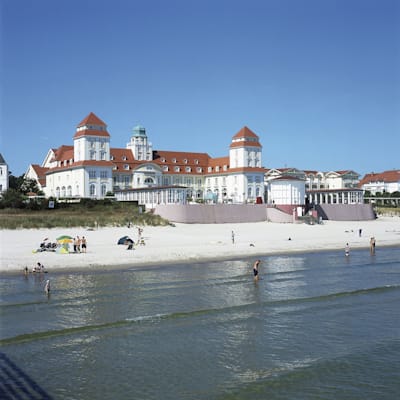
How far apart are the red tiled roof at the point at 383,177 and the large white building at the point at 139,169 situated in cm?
5093

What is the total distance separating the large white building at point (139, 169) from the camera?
7688 centimetres

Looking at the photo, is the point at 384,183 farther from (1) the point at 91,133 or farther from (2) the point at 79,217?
(2) the point at 79,217

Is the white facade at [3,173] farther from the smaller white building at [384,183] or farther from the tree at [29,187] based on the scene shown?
the smaller white building at [384,183]

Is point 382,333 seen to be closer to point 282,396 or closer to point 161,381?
point 282,396

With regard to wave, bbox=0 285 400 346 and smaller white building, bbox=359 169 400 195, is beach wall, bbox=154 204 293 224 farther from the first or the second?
smaller white building, bbox=359 169 400 195

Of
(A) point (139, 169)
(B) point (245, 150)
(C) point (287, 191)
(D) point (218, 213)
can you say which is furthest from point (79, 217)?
(B) point (245, 150)

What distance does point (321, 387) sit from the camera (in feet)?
44.5

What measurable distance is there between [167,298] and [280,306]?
4.87 meters

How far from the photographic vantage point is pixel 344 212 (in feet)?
231

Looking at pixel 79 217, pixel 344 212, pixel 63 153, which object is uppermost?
pixel 63 153

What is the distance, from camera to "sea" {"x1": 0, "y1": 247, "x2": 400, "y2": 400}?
44.2ft

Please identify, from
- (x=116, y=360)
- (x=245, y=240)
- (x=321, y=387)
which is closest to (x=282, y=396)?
(x=321, y=387)

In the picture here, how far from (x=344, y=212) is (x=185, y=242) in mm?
34796

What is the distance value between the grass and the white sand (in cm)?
133
